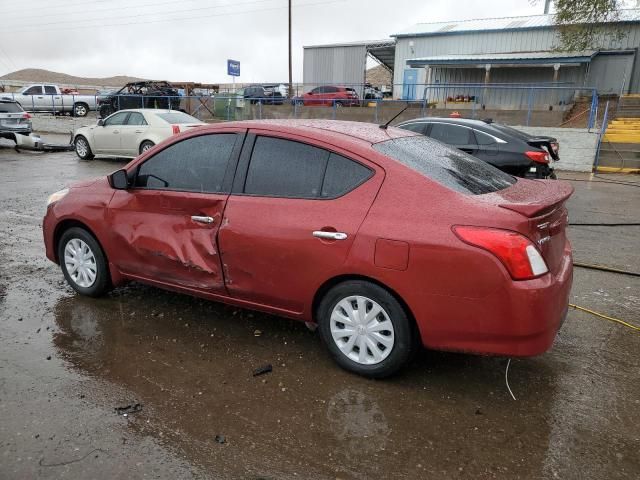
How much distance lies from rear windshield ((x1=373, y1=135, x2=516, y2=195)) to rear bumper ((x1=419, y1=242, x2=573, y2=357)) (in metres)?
0.69

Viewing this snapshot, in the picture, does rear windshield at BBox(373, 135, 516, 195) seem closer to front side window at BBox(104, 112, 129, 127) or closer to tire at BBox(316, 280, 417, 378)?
tire at BBox(316, 280, 417, 378)

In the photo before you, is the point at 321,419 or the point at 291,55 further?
the point at 291,55

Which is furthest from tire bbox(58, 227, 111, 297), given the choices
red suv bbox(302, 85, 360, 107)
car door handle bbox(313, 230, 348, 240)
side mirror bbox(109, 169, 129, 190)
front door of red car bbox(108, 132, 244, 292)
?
red suv bbox(302, 85, 360, 107)

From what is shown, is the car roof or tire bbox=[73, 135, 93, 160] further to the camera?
tire bbox=[73, 135, 93, 160]

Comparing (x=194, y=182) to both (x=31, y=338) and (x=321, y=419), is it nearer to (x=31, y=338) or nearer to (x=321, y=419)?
(x=31, y=338)

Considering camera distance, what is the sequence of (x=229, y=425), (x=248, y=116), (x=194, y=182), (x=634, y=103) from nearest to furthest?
1. (x=229, y=425)
2. (x=194, y=182)
3. (x=634, y=103)
4. (x=248, y=116)

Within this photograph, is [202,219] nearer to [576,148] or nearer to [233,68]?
[576,148]

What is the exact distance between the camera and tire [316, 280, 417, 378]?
10.0 feet

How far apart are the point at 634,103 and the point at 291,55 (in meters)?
21.3

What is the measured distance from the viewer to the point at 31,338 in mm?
3834

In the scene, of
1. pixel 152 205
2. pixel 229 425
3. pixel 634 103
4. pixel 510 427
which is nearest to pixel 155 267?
pixel 152 205

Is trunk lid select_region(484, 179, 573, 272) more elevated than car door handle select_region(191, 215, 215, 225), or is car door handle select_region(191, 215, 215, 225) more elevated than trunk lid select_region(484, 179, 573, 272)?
trunk lid select_region(484, 179, 573, 272)

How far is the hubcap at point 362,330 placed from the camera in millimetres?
3133

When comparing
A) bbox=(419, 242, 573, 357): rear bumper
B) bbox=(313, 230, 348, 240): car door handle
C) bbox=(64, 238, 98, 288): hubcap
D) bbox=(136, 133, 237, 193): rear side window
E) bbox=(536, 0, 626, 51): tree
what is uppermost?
bbox=(536, 0, 626, 51): tree
